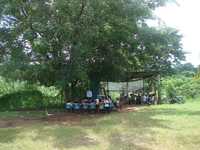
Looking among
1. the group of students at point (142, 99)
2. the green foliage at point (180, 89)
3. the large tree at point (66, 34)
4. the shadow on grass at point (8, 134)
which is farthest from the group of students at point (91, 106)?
the green foliage at point (180, 89)

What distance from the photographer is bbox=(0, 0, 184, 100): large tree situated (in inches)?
648

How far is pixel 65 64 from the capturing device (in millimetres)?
17328

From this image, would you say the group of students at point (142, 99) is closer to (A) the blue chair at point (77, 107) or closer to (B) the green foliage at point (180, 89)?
(B) the green foliage at point (180, 89)

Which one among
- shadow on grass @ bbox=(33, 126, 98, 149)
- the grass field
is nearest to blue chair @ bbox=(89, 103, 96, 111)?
the grass field

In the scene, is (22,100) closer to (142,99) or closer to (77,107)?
(77,107)

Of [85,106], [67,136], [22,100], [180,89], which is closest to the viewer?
[67,136]

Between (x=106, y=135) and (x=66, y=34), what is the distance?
6.22 meters

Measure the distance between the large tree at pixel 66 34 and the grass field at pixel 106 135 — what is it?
3.49 m

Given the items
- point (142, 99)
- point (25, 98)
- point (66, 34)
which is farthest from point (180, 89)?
point (66, 34)

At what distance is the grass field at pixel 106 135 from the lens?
9773mm

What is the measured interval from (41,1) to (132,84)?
12.4 m

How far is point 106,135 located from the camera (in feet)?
36.6

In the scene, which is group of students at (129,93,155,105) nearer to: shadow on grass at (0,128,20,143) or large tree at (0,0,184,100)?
large tree at (0,0,184,100)

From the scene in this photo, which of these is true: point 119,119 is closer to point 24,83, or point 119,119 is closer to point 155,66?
point 24,83
